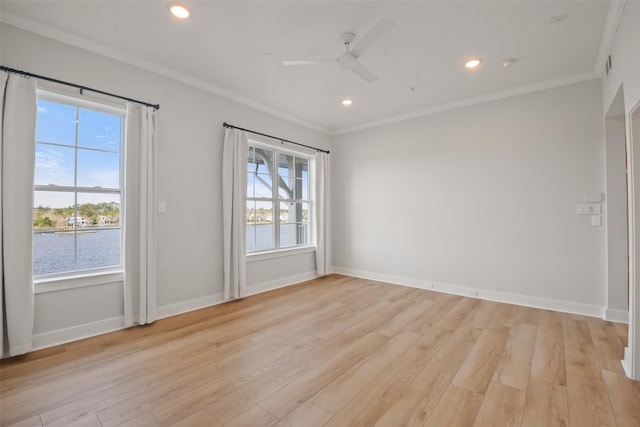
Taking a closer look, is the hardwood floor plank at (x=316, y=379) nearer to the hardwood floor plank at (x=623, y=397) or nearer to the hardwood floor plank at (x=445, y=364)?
the hardwood floor plank at (x=445, y=364)

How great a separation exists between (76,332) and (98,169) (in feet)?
5.48

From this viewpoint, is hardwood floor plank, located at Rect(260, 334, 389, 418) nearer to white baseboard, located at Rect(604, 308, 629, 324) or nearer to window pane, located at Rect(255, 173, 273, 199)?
white baseboard, located at Rect(604, 308, 629, 324)

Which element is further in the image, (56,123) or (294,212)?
(294,212)

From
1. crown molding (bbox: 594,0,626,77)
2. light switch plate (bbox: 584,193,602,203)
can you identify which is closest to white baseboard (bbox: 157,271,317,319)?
light switch plate (bbox: 584,193,602,203)

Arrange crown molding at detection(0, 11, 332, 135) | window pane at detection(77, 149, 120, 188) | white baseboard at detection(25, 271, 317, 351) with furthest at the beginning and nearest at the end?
window pane at detection(77, 149, 120, 188) < white baseboard at detection(25, 271, 317, 351) < crown molding at detection(0, 11, 332, 135)

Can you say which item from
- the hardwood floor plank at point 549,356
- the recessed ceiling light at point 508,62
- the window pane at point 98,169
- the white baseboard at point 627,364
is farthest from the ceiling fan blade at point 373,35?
the white baseboard at point 627,364

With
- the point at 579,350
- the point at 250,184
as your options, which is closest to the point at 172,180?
the point at 250,184

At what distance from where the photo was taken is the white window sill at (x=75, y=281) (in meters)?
2.57

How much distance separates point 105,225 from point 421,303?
13.2ft

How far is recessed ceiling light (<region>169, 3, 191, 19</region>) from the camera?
2295 mm

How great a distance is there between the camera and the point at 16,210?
238 cm

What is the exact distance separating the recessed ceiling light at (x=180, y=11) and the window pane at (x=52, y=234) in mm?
2043

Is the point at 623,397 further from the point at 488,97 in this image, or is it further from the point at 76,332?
the point at 76,332

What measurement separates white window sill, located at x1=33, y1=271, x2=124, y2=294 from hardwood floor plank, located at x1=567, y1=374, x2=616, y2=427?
13.1 feet
